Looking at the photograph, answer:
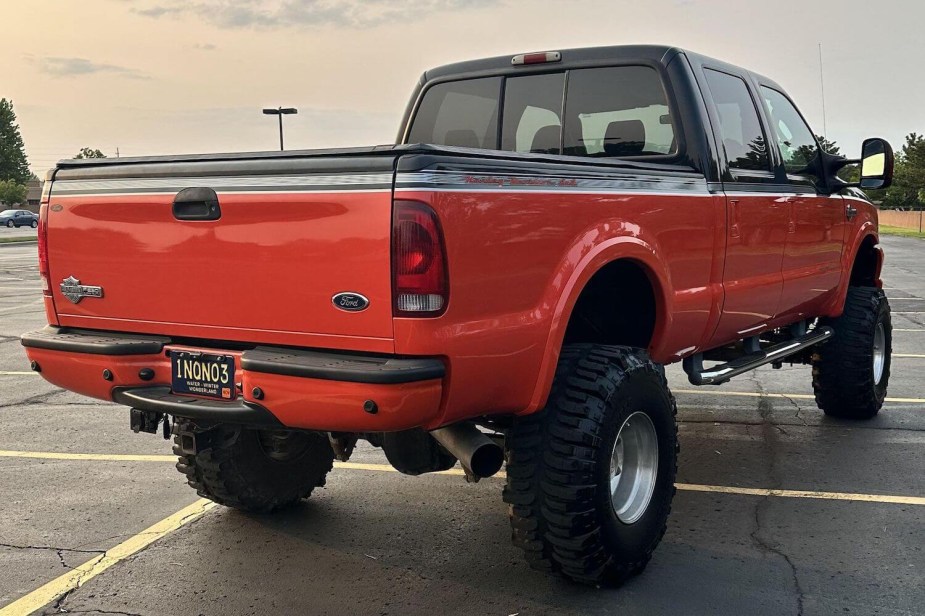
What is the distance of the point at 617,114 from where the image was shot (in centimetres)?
489

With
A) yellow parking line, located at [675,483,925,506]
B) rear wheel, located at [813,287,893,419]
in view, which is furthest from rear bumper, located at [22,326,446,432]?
rear wheel, located at [813,287,893,419]

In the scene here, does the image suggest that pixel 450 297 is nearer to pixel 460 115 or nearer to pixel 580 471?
pixel 580 471

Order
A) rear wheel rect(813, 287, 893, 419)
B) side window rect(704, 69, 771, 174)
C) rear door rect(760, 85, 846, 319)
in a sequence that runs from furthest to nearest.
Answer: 1. rear wheel rect(813, 287, 893, 419)
2. rear door rect(760, 85, 846, 319)
3. side window rect(704, 69, 771, 174)

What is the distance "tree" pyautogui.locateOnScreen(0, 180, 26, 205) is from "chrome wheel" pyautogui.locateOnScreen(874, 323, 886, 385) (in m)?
83.8

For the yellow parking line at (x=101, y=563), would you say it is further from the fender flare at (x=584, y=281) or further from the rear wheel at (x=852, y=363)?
the rear wheel at (x=852, y=363)

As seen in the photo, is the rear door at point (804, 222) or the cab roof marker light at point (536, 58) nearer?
the cab roof marker light at point (536, 58)

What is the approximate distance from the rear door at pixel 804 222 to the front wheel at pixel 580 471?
2068 mm

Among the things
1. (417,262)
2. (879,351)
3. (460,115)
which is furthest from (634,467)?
(879,351)

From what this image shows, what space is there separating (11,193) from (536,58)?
84.5 meters

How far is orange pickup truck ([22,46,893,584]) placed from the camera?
308cm

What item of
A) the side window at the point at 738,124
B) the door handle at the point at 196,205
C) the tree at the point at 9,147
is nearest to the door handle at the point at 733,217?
the side window at the point at 738,124

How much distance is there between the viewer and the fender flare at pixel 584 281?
3.46m

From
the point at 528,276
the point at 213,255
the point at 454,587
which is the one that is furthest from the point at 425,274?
the point at 454,587

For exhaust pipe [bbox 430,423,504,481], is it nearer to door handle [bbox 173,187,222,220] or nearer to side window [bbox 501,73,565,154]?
door handle [bbox 173,187,222,220]
